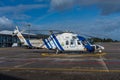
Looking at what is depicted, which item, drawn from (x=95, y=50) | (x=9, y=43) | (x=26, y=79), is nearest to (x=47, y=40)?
(x=95, y=50)

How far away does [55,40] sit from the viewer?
124 ft

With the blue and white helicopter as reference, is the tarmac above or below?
below

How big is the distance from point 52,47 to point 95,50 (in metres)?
6.54

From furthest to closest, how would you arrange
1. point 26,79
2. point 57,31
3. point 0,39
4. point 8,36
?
point 8,36 < point 0,39 < point 57,31 < point 26,79

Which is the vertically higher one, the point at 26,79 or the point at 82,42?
the point at 82,42

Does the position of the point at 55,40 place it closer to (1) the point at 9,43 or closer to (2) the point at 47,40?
(2) the point at 47,40

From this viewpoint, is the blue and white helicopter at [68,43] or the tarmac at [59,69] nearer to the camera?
the tarmac at [59,69]

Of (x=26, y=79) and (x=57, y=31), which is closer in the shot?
(x=26, y=79)

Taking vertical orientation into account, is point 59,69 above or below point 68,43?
below

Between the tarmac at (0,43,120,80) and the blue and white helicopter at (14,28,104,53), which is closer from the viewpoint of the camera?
the tarmac at (0,43,120,80)

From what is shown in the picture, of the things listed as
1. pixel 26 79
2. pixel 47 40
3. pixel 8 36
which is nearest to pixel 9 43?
pixel 8 36

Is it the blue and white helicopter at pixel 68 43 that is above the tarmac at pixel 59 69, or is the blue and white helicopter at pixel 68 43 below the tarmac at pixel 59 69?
above

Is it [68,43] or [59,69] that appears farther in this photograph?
[68,43]

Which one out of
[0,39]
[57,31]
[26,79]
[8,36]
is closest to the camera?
[26,79]
